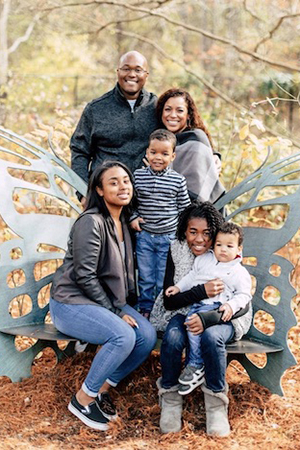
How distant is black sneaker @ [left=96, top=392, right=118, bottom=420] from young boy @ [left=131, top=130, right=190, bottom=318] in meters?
0.54

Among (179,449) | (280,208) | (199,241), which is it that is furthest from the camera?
(280,208)

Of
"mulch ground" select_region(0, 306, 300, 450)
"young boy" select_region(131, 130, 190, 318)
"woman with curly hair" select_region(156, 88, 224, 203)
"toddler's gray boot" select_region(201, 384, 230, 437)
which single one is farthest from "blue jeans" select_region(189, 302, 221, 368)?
"woman with curly hair" select_region(156, 88, 224, 203)

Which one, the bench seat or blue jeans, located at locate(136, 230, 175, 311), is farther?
blue jeans, located at locate(136, 230, 175, 311)

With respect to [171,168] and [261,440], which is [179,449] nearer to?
[261,440]

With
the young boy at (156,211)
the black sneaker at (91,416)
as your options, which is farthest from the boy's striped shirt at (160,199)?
the black sneaker at (91,416)

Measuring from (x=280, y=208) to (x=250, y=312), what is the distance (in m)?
5.84

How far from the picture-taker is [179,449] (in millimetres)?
3418

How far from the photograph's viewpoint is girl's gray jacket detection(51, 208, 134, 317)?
3615mm

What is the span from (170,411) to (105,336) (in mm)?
531

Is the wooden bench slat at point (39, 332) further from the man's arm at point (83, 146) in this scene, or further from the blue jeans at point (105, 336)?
the man's arm at point (83, 146)

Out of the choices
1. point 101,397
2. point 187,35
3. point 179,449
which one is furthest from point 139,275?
point 187,35

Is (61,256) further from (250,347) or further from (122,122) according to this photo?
(250,347)

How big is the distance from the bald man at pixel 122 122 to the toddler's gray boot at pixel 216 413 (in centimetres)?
161

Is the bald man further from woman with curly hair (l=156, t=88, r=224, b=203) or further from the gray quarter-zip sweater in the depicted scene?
woman with curly hair (l=156, t=88, r=224, b=203)
